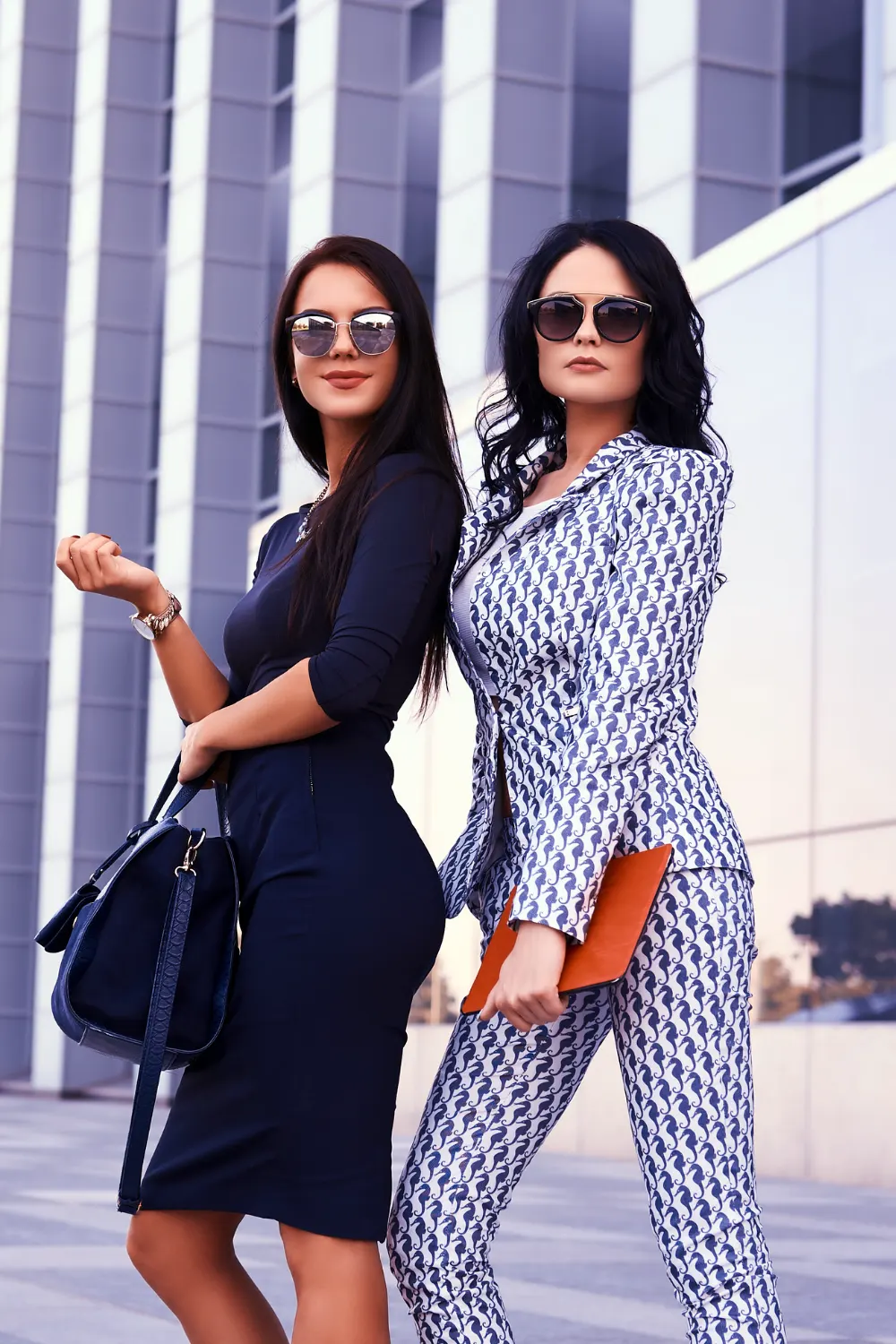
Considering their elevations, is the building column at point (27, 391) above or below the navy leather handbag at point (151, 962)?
above

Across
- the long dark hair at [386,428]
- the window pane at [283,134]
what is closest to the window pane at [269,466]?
the window pane at [283,134]

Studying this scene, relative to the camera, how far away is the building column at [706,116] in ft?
46.1

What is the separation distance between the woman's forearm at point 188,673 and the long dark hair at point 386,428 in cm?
25

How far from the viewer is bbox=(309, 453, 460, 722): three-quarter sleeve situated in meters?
2.87

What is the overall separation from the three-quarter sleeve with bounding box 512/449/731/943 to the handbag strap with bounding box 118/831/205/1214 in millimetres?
506

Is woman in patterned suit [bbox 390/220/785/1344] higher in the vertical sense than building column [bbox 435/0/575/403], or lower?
lower

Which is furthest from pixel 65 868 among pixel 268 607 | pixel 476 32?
pixel 268 607

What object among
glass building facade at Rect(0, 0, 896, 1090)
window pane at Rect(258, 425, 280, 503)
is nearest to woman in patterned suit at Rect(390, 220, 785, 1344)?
glass building facade at Rect(0, 0, 896, 1090)

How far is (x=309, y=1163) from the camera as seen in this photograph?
108 inches

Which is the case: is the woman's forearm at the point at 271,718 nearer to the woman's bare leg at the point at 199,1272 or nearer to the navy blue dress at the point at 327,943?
the navy blue dress at the point at 327,943

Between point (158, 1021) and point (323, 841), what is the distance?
361mm

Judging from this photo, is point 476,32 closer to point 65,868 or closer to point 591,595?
point 65,868

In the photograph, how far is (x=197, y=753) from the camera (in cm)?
303

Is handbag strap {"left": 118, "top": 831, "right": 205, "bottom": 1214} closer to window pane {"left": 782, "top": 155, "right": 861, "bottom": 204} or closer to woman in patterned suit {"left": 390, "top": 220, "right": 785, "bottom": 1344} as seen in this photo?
woman in patterned suit {"left": 390, "top": 220, "right": 785, "bottom": 1344}
